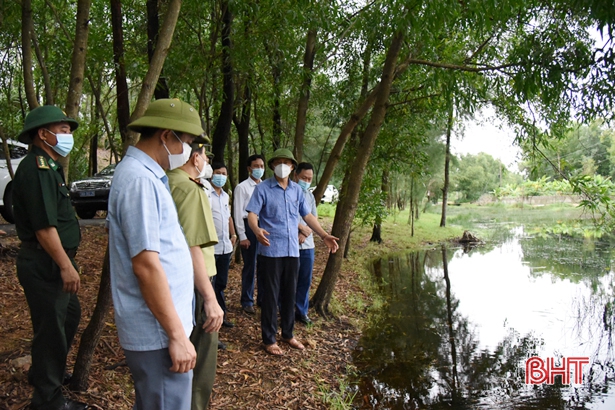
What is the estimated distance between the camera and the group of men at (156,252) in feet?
6.54

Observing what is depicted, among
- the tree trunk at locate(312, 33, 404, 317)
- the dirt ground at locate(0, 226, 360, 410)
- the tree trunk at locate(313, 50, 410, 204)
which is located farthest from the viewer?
the tree trunk at locate(313, 50, 410, 204)

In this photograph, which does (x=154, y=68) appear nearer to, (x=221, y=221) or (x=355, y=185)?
(x=221, y=221)

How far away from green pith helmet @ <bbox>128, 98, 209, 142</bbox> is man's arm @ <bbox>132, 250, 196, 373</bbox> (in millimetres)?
582

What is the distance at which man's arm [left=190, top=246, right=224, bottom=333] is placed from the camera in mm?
2535

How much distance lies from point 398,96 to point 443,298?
3.99 m

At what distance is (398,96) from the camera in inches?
368

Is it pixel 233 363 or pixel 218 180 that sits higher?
pixel 218 180

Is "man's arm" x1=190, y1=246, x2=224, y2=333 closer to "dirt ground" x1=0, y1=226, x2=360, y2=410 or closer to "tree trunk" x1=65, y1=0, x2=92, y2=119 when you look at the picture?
"dirt ground" x1=0, y1=226, x2=360, y2=410

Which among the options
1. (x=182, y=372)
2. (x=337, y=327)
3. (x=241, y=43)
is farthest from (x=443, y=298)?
(x=182, y=372)

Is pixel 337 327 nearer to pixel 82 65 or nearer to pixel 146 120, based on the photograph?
pixel 82 65

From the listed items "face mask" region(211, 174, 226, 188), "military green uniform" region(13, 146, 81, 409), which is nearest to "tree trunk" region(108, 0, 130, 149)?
"face mask" region(211, 174, 226, 188)

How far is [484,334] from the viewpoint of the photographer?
7285 mm

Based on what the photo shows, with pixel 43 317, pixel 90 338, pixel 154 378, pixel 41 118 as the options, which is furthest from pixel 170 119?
pixel 90 338

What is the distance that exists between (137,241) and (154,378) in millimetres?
578
